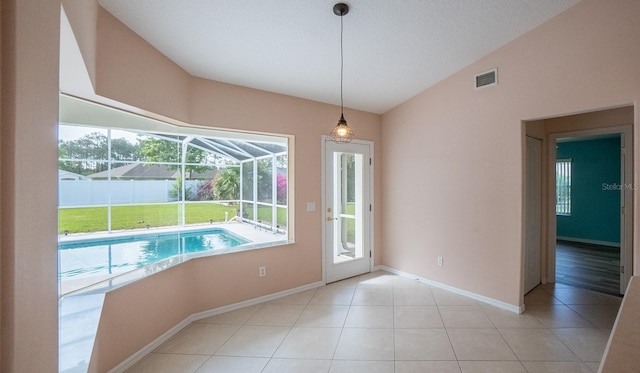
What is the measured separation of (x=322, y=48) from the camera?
283cm

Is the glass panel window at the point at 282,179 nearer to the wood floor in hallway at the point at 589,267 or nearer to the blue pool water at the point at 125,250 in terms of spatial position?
the blue pool water at the point at 125,250

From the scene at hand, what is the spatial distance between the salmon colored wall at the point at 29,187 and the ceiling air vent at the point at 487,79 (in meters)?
3.83

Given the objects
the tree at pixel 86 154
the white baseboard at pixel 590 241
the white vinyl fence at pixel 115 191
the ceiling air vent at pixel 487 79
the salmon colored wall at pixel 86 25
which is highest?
the ceiling air vent at pixel 487 79

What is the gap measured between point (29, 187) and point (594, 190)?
9.39 m

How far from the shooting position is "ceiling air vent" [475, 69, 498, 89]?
3.26 m

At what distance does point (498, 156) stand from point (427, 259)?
5.71ft

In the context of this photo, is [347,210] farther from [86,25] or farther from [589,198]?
[589,198]

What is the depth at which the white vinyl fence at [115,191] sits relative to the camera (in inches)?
88.5

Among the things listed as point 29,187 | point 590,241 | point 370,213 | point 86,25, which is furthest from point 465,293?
point 590,241

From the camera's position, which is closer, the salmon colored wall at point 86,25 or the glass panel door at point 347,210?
the salmon colored wall at point 86,25

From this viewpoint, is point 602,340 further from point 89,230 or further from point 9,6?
point 89,230

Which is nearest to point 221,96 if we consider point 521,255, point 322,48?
point 322,48

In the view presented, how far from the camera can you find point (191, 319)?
3037mm

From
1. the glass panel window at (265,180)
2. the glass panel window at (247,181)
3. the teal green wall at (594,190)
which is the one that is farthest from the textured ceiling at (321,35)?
the teal green wall at (594,190)
